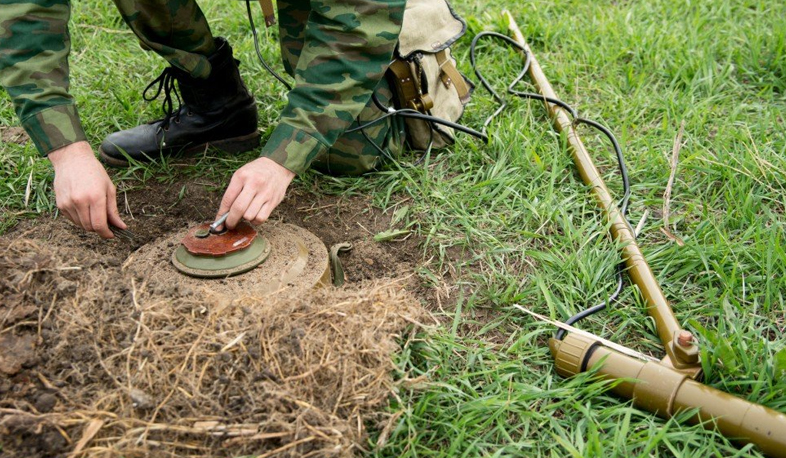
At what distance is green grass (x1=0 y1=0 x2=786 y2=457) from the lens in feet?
5.98

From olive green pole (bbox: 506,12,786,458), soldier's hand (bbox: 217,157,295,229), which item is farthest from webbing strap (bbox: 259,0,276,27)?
olive green pole (bbox: 506,12,786,458)

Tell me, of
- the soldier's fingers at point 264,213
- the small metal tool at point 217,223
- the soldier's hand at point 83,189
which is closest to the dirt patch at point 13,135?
the soldier's hand at point 83,189

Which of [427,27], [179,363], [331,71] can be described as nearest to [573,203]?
[427,27]

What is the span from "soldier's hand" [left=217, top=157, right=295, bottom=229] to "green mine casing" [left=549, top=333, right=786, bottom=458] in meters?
0.93

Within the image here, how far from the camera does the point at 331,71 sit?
2.14 meters

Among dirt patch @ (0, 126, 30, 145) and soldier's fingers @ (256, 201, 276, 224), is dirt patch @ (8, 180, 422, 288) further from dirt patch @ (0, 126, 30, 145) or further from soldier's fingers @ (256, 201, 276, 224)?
dirt patch @ (0, 126, 30, 145)

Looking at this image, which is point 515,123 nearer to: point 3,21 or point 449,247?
point 449,247

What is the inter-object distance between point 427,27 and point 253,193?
45.1 inches

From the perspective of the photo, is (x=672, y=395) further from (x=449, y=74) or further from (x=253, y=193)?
(x=449, y=74)

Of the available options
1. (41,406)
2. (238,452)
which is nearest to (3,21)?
(41,406)

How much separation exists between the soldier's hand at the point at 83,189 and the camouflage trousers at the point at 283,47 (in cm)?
67

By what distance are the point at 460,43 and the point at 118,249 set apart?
212 cm

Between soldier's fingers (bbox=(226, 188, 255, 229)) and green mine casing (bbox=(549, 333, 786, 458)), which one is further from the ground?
soldier's fingers (bbox=(226, 188, 255, 229))

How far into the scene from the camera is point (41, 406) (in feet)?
5.09
